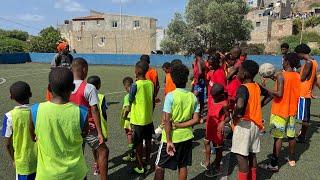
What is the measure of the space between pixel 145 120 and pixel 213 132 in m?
1.08

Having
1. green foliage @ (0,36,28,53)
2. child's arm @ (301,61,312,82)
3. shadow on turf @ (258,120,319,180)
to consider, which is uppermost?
green foliage @ (0,36,28,53)

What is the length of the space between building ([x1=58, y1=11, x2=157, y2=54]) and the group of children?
5474 centimetres

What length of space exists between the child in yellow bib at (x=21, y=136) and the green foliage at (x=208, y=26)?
130ft

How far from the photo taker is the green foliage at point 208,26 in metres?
42.5

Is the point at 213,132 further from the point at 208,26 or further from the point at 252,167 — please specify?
the point at 208,26

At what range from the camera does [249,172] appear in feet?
16.5

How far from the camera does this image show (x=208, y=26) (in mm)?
42812

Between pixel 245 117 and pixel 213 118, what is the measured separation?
101 cm

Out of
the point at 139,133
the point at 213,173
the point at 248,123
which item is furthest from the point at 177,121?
the point at 213,173

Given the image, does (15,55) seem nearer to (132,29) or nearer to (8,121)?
(132,29)

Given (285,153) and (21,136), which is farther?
(285,153)

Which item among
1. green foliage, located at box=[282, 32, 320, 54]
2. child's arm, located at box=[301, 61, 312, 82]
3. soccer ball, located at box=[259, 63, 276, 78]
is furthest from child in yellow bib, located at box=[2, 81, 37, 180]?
green foliage, located at box=[282, 32, 320, 54]

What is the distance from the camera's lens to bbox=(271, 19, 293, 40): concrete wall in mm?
57375

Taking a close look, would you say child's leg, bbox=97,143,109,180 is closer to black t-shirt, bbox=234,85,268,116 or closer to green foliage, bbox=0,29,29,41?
black t-shirt, bbox=234,85,268,116
